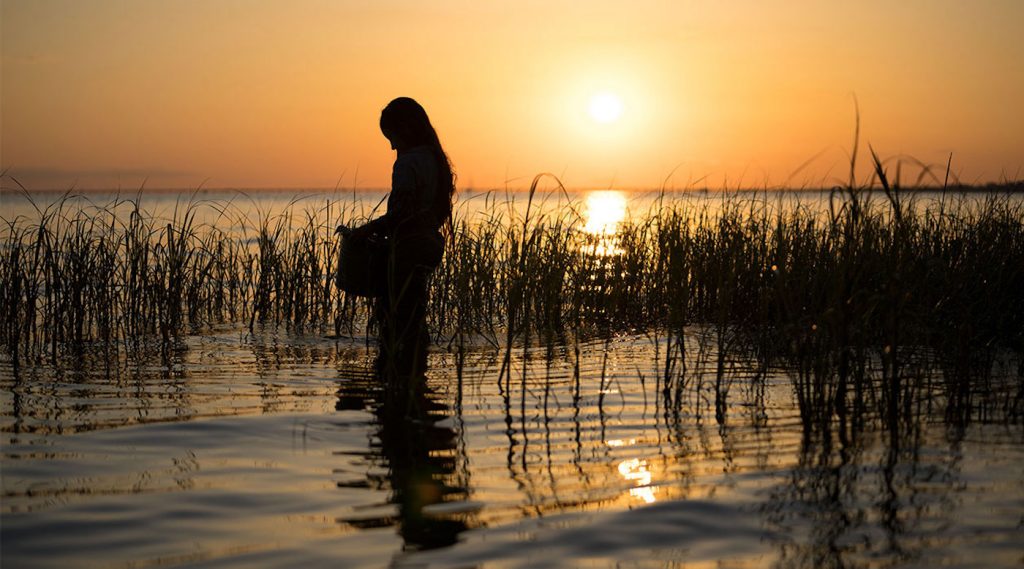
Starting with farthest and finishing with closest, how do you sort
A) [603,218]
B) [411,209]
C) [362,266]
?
[603,218] → [362,266] → [411,209]

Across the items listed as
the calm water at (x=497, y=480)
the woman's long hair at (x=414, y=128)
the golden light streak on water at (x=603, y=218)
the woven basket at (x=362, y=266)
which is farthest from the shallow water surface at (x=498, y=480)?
the golden light streak on water at (x=603, y=218)

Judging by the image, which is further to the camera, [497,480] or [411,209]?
[411,209]

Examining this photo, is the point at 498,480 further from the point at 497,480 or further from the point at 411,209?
the point at 411,209

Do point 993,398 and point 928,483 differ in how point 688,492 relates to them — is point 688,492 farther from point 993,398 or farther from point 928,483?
point 993,398

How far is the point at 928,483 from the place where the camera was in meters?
3.29

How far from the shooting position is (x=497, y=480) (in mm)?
3467

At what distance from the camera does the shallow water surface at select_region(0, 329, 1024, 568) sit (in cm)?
274

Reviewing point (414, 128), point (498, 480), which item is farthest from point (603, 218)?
point (498, 480)

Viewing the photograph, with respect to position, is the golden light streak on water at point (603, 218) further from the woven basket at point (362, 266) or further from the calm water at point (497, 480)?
the calm water at point (497, 480)

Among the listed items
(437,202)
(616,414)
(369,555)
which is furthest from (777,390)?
(369,555)

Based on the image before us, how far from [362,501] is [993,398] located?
10.8 ft

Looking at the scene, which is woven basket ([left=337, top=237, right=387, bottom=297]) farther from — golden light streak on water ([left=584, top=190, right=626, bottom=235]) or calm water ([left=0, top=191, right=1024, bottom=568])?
golden light streak on water ([left=584, top=190, right=626, bottom=235])

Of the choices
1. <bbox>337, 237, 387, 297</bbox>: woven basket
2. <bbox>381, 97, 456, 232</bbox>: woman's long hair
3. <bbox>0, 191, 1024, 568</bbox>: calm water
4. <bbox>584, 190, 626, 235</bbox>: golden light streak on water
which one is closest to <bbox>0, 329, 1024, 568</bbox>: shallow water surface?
<bbox>0, 191, 1024, 568</bbox>: calm water

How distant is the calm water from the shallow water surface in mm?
11
